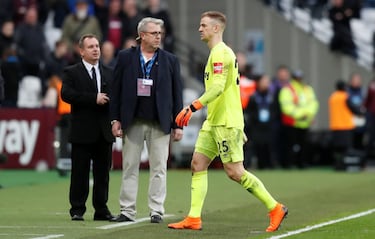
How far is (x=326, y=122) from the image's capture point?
32.5 meters

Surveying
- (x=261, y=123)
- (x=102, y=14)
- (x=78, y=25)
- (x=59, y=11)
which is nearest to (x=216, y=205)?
(x=261, y=123)

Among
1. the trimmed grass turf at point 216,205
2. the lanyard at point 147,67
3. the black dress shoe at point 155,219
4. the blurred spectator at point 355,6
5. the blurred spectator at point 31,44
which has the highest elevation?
the blurred spectator at point 355,6

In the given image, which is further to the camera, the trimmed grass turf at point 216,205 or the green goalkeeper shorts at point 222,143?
the green goalkeeper shorts at point 222,143

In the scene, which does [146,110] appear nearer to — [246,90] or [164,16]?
[246,90]

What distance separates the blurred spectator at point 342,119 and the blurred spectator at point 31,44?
252 inches

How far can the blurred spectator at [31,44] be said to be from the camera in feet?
92.8

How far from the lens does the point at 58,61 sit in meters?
28.5

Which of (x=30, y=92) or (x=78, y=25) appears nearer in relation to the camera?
(x=30, y=92)

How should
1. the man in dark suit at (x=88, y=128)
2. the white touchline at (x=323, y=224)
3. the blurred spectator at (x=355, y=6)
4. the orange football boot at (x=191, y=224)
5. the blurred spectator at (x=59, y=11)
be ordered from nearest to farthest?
the white touchline at (x=323, y=224)
the orange football boot at (x=191, y=224)
the man in dark suit at (x=88, y=128)
the blurred spectator at (x=59, y=11)
the blurred spectator at (x=355, y=6)

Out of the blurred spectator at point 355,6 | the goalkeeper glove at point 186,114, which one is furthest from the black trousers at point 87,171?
the blurred spectator at point 355,6

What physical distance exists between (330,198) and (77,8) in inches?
436

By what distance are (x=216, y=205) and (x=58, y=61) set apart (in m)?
11.2

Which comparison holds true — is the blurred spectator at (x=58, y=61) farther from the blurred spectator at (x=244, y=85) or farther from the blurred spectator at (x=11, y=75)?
the blurred spectator at (x=244, y=85)

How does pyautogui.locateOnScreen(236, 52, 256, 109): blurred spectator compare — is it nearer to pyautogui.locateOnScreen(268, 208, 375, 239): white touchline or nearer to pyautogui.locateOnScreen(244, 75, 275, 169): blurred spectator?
pyautogui.locateOnScreen(244, 75, 275, 169): blurred spectator
